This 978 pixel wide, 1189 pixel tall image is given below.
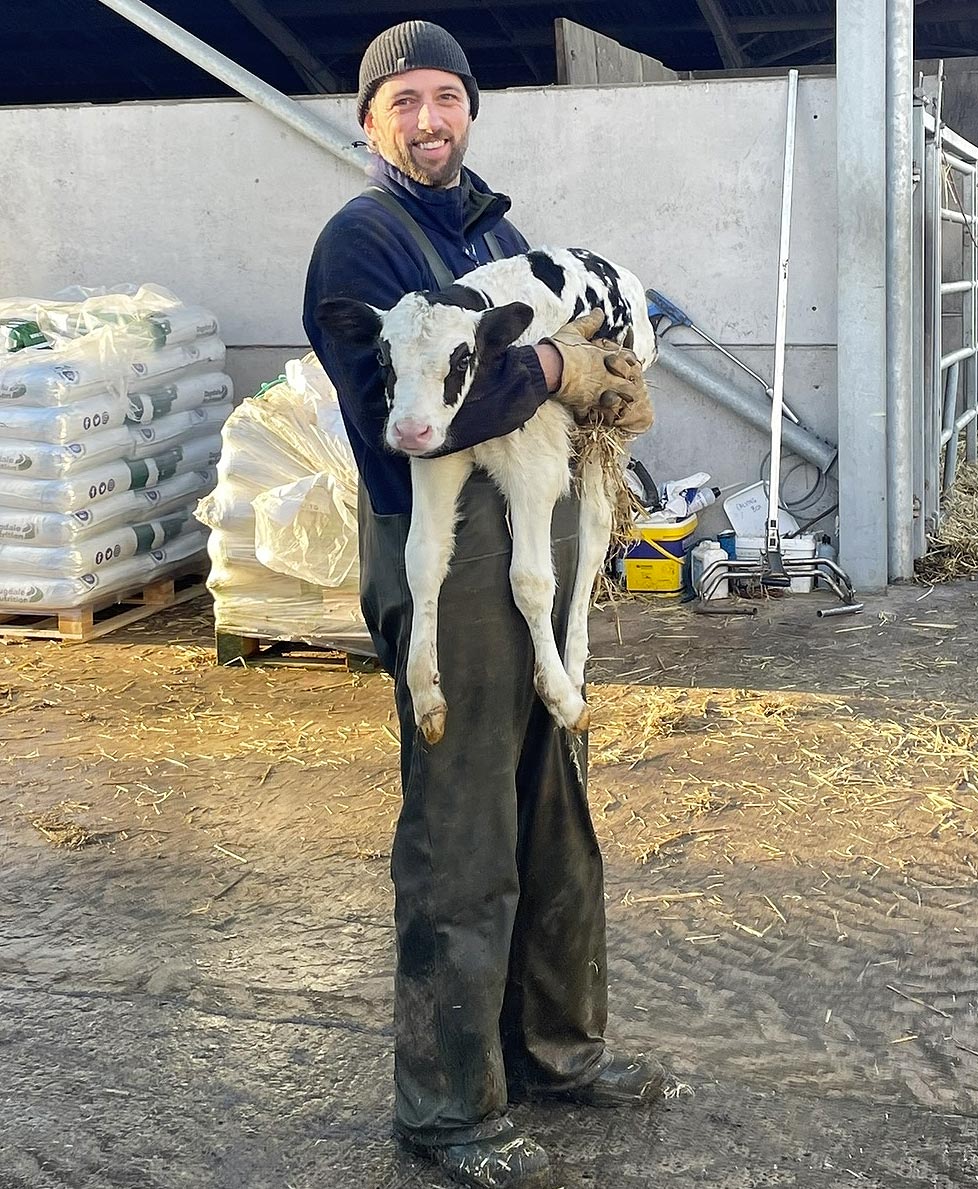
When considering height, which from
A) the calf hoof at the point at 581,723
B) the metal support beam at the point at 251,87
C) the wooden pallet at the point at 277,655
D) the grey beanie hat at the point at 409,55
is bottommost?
the wooden pallet at the point at 277,655

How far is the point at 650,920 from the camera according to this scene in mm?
3363

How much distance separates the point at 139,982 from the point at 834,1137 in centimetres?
155

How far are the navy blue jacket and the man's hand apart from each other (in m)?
0.06

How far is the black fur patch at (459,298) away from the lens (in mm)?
2160

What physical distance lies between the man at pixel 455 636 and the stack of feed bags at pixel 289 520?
2.80 meters

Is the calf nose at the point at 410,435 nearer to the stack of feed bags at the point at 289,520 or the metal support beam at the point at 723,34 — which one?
the stack of feed bags at the point at 289,520

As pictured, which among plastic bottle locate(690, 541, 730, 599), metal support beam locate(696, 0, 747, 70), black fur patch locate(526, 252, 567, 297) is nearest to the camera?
black fur patch locate(526, 252, 567, 297)

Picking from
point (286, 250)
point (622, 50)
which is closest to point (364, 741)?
point (286, 250)

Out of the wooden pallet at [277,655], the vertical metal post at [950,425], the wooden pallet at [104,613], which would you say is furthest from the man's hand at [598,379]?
the vertical metal post at [950,425]

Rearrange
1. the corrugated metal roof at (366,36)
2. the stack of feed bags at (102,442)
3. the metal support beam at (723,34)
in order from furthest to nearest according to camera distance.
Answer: the corrugated metal roof at (366,36), the metal support beam at (723,34), the stack of feed bags at (102,442)

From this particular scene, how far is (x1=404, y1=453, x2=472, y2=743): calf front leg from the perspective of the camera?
2244 mm

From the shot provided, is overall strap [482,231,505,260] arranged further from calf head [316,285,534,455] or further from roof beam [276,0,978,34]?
roof beam [276,0,978,34]

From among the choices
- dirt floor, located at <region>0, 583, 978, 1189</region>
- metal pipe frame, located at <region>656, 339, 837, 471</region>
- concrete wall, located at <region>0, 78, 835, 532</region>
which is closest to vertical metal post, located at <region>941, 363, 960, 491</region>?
metal pipe frame, located at <region>656, 339, 837, 471</region>

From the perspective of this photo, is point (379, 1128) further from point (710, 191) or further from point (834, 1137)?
point (710, 191)
